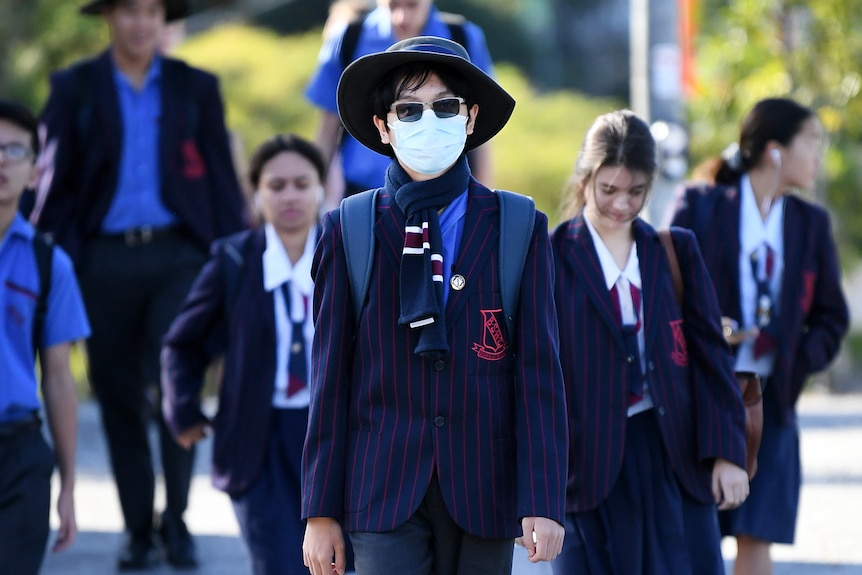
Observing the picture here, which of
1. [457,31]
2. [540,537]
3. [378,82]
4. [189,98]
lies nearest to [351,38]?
[457,31]

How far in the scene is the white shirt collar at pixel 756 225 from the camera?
585 cm

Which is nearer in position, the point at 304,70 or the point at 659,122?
the point at 659,122

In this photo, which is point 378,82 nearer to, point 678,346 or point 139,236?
point 678,346

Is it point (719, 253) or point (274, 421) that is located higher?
point (719, 253)

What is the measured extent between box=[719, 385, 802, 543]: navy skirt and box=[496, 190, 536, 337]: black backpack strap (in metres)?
2.28

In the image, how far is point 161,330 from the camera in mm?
7020

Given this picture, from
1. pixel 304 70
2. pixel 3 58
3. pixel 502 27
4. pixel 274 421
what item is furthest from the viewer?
pixel 502 27

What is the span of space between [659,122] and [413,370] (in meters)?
6.95

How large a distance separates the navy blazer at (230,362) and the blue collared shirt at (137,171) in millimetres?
1252

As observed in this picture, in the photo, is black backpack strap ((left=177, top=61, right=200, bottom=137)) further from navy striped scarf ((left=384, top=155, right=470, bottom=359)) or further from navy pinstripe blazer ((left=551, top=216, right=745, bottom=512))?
navy striped scarf ((left=384, top=155, right=470, bottom=359))

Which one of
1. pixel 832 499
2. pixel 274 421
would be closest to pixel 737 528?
pixel 274 421

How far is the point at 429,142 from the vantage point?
12.5ft

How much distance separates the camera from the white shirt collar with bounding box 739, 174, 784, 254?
585 centimetres

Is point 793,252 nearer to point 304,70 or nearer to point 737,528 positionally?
point 737,528
